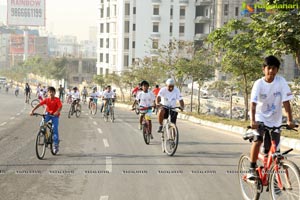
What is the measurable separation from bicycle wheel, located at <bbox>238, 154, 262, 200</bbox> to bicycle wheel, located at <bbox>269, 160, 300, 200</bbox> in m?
0.54

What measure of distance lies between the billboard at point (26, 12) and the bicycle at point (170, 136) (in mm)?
109168

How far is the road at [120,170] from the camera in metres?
8.14

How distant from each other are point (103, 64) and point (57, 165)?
7867 cm

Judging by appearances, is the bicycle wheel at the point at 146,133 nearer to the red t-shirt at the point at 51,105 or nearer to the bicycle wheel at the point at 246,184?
the red t-shirt at the point at 51,105

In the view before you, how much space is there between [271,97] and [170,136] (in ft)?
18.8

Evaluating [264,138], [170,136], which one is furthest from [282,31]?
[264,138]

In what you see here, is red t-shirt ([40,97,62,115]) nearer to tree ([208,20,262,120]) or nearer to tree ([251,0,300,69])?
tree ([251,0,300,69])

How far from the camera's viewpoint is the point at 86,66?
119562 mm

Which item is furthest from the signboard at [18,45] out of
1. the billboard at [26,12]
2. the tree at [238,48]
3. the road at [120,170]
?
the road at [120,170]

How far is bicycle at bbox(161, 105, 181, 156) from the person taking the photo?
12.1 metres

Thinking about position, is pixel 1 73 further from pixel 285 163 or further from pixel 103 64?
pixel 285 163

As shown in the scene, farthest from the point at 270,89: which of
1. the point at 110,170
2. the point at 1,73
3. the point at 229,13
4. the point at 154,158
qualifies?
the point at 1,73

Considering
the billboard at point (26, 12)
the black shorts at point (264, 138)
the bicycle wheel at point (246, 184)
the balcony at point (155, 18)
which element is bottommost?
the bicycle wheel at point (246, 184)

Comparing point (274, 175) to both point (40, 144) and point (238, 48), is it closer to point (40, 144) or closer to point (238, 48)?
point (40, 144)
